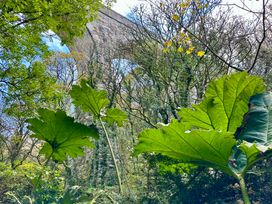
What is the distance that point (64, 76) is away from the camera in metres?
12.2

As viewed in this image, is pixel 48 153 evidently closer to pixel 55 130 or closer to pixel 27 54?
pixel 55 130

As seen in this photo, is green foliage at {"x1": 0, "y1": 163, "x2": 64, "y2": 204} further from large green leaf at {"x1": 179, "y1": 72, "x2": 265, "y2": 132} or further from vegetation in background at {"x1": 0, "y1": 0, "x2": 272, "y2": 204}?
large green leaf at {"x1": 179, "y1": 72, "x2": 265, "y2": 132}

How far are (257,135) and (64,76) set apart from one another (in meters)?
11.4

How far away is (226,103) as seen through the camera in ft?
4.52

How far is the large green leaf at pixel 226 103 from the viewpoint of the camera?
4.46ft

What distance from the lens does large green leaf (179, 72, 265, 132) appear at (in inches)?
53.5

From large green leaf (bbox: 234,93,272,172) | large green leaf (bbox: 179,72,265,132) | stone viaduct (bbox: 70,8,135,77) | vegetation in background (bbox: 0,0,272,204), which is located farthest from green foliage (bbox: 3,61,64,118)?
large green leaf (bbox: 234,93,272,172)

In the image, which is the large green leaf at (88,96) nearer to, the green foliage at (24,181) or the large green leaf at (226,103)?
the large green leaf at (226,103)

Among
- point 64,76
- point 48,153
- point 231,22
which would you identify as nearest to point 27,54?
point 48,153

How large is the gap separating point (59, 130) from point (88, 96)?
0.87 ft

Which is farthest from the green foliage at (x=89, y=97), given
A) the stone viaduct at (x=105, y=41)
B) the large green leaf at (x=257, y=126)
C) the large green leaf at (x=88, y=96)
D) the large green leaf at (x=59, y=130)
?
the stone viaduct at (x=105, y=41)

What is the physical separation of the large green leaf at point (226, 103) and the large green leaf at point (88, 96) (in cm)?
75

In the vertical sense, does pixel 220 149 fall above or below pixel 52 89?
below

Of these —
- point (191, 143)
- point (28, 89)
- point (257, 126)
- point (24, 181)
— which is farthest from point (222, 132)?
point (24, 181)
